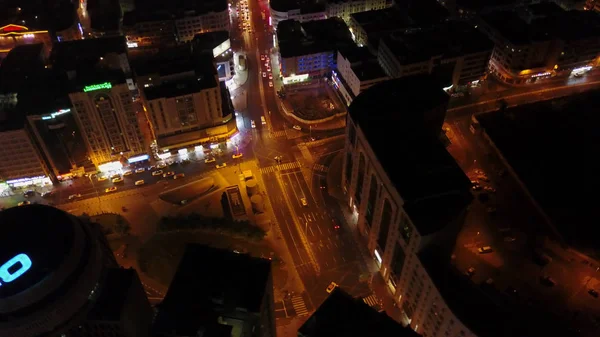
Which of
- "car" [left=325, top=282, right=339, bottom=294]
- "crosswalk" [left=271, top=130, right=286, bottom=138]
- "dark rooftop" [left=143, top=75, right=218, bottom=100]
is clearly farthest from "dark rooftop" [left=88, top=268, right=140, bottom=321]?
"crosswalk" [left=271, top=130, right=286, bottom=138]

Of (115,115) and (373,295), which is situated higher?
(115,115)

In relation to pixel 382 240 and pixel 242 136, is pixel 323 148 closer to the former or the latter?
pixel 242 136

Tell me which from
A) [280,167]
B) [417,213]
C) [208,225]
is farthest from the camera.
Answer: [280,167]

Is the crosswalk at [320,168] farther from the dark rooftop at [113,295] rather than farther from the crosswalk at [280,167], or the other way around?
the dark rooftop at [113,295]

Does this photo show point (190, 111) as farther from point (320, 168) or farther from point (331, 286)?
point (331, 286)

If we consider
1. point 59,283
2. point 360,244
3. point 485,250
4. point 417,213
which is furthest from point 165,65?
point 485,250

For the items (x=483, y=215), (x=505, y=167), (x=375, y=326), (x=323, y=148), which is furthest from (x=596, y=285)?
(x=323, y=148)
